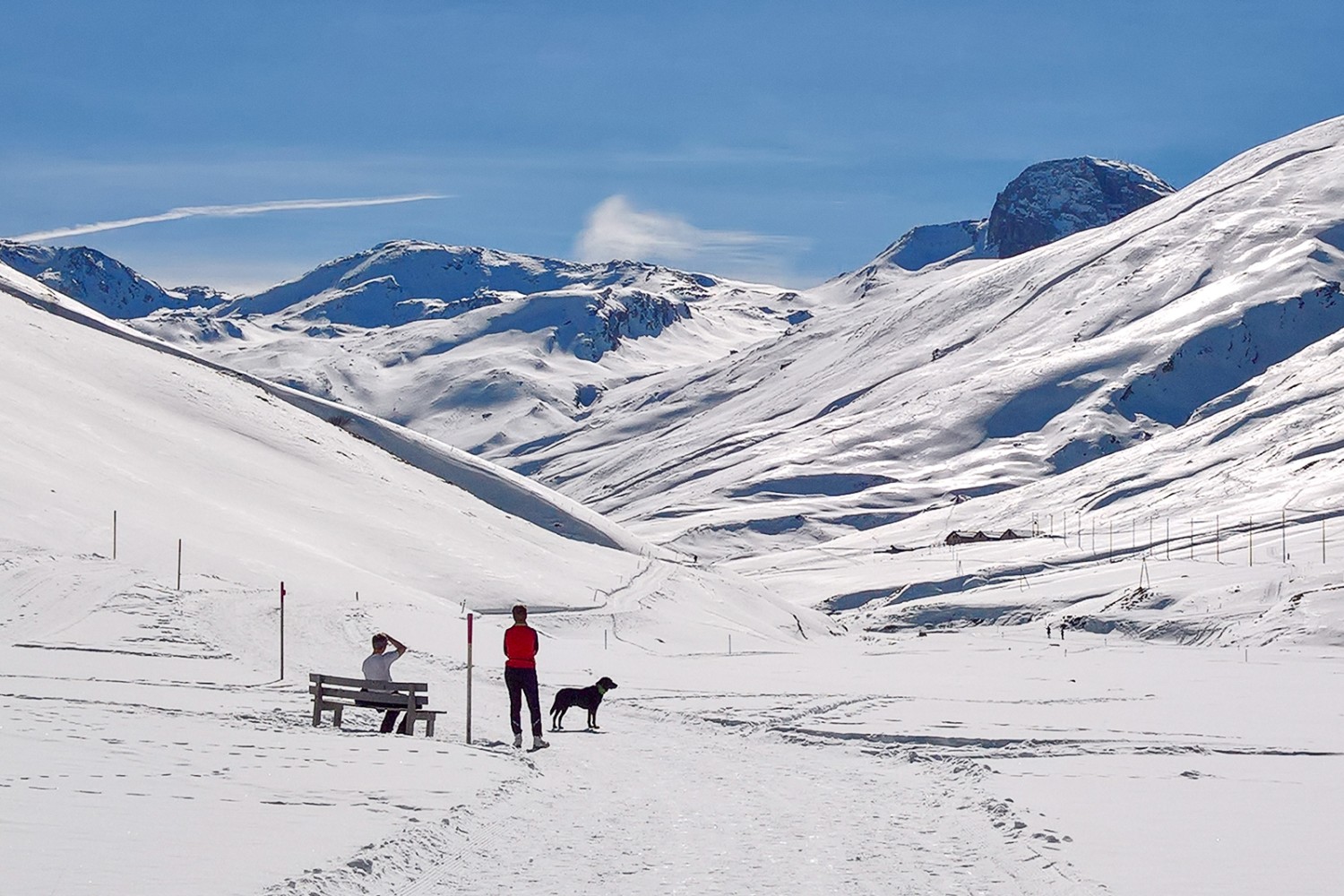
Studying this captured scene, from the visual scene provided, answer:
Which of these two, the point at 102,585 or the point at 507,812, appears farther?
the point at 102,585

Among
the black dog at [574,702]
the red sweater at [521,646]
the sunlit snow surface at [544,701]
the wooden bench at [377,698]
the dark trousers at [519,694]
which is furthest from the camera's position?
the black dog at [574,702]

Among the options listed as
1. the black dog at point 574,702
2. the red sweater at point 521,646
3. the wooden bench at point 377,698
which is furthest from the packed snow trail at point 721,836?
the black dog at point 574,702

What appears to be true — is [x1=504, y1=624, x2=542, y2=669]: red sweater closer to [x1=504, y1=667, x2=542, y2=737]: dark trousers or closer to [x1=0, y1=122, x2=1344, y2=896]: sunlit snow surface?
[x1=504, y1=667, x2=542, y2=737]: dark trousers

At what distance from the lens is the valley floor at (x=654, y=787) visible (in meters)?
12.6

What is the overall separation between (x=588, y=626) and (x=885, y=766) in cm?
3943

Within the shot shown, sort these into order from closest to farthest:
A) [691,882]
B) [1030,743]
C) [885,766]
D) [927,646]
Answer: [691,882], [885,766], [1030,743], [927,646]

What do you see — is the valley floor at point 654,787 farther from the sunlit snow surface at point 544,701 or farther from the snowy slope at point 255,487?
the snowy slope at point 255,487

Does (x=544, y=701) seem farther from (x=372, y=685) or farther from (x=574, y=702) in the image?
(x=372, y=685)

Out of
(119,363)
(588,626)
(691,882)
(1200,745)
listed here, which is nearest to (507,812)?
(691,882)

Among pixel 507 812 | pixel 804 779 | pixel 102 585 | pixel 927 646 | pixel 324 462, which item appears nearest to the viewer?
pixel 507 812

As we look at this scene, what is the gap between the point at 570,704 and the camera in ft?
87.2

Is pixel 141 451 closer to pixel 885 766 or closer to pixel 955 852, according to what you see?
pixel 885 766

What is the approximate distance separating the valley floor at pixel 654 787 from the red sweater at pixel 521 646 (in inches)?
53.6

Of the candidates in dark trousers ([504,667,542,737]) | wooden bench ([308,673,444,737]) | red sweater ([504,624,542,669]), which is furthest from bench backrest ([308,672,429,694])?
red sweater ([504,624,542,669])
